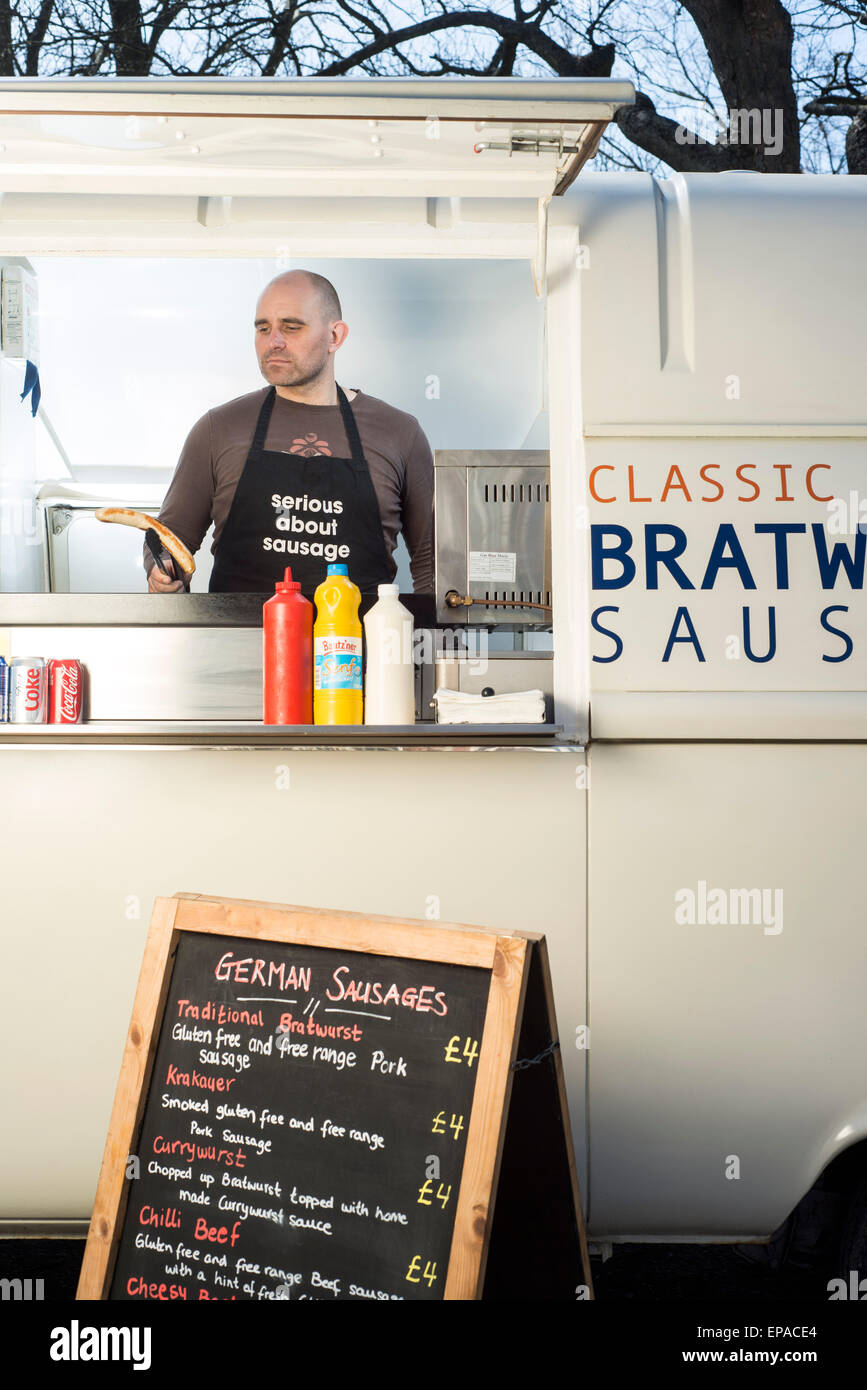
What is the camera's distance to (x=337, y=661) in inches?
92.3

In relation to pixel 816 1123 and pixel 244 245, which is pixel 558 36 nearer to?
pixel 244 245

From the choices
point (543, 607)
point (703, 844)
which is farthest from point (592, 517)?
point (703, 844)

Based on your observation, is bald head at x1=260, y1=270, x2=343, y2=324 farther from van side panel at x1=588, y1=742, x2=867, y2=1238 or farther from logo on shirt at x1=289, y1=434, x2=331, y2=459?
van side panel at x1=588, y1=742, x2=867, y2=1238

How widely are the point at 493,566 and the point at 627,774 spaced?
0.61 metres

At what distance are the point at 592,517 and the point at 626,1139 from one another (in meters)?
1.28

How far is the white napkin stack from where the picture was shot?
2312 millimetres

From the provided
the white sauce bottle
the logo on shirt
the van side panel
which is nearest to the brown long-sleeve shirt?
the logo on shirt

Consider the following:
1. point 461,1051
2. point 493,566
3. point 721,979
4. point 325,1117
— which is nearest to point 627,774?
point 721,979

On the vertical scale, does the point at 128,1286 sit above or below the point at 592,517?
below

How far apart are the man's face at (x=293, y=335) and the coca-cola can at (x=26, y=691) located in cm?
181

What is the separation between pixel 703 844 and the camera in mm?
2291

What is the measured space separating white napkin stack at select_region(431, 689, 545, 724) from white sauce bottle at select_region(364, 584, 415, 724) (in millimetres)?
84

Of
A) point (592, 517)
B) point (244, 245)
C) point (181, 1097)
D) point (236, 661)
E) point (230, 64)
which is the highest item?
point (230, 64)

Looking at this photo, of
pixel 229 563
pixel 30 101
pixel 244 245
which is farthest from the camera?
pixel 229 563
